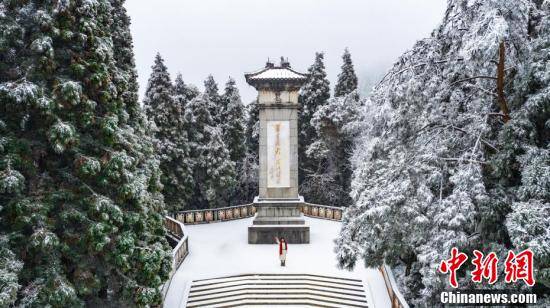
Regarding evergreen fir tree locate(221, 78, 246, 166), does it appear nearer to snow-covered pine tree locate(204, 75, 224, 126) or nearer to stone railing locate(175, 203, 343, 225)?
snow-covered pine tree locate(204, 75, 224, 126)

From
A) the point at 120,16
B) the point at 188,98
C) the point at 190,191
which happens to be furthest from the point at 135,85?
the point at 188,98

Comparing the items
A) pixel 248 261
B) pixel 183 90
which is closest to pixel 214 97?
pixel 183 90

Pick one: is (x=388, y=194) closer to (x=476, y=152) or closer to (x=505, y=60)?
(x=476, y=152)

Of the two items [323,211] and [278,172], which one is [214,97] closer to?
[323,211]

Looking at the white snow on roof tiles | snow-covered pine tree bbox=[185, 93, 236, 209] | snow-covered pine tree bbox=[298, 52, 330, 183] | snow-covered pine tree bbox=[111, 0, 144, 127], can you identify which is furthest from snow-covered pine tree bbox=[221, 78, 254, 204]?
snow-covered pine tree bbox=[111, 0, 144, 127]

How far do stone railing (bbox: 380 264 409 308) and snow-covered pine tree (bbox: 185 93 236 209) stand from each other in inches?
551

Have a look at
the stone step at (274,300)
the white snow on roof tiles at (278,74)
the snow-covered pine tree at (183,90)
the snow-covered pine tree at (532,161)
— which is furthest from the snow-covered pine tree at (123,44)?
the snow-covered pine tree at (532,161)

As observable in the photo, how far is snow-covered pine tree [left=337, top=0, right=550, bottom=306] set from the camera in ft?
24.2

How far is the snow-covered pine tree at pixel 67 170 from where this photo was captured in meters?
8.21

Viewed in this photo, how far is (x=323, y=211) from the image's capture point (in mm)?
23766

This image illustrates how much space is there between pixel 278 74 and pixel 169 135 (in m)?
8.43

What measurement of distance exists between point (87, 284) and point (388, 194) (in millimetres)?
6318

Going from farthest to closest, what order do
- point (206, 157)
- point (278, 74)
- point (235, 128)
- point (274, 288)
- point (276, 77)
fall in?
point (235, 128), point (206, 157), point (278, 74), point (276, 77), point (274, 288)

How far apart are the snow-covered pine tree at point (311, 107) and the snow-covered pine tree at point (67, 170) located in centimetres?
1976
